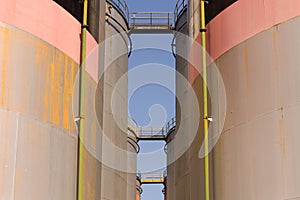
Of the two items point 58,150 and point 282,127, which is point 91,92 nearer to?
point 58,150

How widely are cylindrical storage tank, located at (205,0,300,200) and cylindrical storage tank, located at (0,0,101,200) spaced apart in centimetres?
282

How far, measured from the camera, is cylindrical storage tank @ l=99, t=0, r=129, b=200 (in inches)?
573

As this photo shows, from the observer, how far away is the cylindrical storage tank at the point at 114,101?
1455cm

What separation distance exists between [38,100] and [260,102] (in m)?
3.76

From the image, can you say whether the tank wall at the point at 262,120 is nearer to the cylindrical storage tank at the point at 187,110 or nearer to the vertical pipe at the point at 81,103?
the cylindrical storage tank at the point at 187,110

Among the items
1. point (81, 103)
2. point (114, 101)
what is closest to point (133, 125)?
point (114, 101)

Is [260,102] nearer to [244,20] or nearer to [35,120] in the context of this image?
[244,20]

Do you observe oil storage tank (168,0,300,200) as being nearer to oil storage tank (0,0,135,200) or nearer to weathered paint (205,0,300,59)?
weathered paint (205,0,300,59)

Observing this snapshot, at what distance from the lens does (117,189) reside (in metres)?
15.7

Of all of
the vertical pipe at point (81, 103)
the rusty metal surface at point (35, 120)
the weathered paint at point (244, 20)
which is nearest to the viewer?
the rusty metal surface at point (35, 120)

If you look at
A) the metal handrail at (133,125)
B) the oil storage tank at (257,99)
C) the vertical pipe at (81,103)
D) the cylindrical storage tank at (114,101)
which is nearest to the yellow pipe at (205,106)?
the oil storage tank at (257,99)

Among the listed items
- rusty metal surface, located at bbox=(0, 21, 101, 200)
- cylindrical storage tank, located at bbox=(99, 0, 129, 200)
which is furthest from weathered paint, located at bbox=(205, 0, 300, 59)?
cylindrical storage tank, located at bbox=(99, 0, 129, 200)

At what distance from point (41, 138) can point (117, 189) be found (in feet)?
21.3

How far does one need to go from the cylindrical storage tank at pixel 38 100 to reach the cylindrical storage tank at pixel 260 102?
282cm
